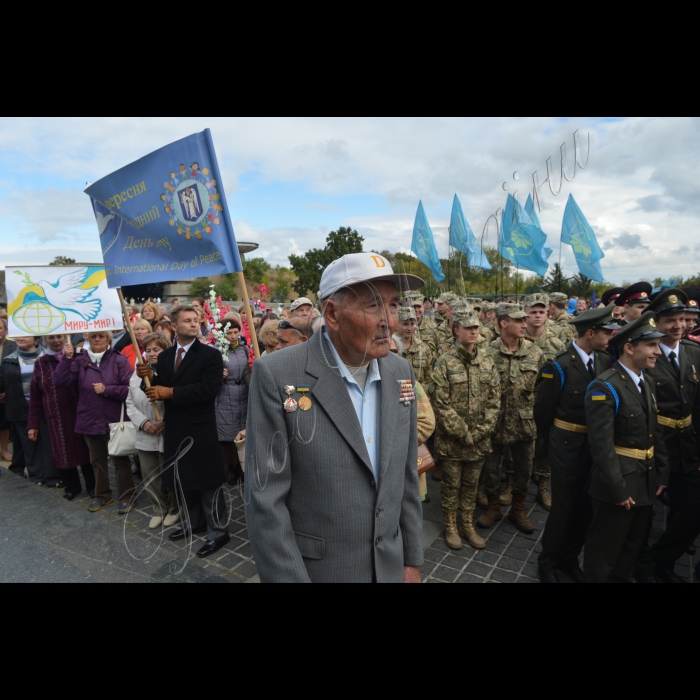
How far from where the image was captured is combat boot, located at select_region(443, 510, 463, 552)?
170 inches

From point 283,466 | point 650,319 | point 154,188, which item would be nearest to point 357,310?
point 283,466

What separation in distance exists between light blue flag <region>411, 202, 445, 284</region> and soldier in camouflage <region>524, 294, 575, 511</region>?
1.27 meters

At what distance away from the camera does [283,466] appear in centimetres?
170

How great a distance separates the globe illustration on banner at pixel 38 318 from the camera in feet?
15.1

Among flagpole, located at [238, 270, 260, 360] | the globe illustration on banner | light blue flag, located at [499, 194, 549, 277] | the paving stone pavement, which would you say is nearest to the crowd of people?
the paving stone pavement

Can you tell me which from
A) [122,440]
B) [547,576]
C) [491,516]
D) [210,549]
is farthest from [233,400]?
[547,576]

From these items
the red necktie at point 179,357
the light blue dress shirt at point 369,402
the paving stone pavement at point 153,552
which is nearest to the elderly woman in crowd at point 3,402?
the paving stone pavement at point 153,552

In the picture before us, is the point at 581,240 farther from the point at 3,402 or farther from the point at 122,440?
the point at 3,402

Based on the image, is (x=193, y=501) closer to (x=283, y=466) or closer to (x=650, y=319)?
(x=283, y=466)

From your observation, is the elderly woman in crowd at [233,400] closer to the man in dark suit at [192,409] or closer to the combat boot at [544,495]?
the man in dark suit at [192,409]

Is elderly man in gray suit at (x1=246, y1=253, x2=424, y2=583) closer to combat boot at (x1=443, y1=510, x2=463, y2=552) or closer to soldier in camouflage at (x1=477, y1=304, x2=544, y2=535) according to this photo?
combat boot at (x1=443, y1=510, x2=463, y2=552)

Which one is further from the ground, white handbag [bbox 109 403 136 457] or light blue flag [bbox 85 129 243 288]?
light blue flag [bbox 85 129 243 288]

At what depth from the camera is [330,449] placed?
5.69ft

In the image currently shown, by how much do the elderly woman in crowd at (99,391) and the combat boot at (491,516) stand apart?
4168 mm
